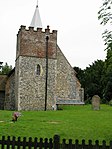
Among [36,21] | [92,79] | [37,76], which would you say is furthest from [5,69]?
[37,76]

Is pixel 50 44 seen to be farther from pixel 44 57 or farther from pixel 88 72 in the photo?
pixel 88 72

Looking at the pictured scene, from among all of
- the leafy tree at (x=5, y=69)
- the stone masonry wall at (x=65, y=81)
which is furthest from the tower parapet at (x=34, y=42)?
the leafy tree at (x=5, y=69)

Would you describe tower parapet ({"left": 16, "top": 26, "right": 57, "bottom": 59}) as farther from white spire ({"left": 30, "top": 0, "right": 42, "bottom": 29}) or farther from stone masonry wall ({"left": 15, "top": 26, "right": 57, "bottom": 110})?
white spire ({"left": 30, "top": 0, "right": 42, "bottom": 29})

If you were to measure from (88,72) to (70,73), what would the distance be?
26.2 metres

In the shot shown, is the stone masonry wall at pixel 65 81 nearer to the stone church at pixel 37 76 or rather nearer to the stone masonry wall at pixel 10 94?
the stone church at pixel 37 76

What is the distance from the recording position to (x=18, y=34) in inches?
1694

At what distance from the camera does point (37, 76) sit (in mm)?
40688

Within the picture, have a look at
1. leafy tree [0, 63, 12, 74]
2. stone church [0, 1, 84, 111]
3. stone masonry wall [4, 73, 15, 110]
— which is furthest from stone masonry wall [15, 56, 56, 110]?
leafy tree [0, 63, 12, 74]

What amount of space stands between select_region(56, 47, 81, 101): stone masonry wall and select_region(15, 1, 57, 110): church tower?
2.47m

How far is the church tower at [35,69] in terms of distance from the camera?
39938 mm

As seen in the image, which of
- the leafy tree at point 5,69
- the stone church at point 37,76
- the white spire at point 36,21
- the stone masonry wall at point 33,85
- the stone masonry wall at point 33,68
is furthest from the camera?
the leafy tree at point 5,69

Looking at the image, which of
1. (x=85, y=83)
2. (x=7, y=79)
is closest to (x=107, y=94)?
(x=85, y=83)

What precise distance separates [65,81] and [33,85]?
232 inches

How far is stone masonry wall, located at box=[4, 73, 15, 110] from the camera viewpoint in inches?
1700
